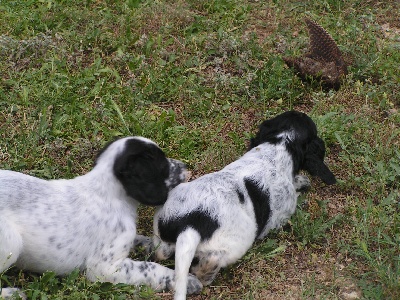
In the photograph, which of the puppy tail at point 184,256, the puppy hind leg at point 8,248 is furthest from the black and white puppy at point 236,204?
the puppy hind leg at point 8,248

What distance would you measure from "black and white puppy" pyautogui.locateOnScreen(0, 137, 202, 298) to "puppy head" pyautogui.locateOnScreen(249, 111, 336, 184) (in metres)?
1.26

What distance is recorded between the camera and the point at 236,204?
566 centimetres

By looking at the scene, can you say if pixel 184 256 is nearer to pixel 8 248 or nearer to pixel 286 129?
pixel 8 248

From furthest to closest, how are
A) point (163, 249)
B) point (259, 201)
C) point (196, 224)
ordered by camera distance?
1. point (259, 201)
2. point (163, 249)
3. point (196, 224)

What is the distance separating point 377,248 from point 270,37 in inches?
145

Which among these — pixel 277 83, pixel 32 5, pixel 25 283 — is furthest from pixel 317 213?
pixel 32 5

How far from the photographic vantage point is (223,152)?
696 cm

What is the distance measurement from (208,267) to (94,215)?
Answer: 983 mm

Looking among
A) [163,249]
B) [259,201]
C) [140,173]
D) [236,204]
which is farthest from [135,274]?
[259,201]

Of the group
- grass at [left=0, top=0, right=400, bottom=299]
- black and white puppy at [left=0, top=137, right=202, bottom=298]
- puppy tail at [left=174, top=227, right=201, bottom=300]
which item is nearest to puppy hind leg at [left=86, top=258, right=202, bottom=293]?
black and white puppy at [left=0, top=137, right=202, bottom=298]

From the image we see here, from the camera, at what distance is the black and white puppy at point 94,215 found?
5227 millimetres

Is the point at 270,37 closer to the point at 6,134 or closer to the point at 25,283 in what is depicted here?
the point at 6,134

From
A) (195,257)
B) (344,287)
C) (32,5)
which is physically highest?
(32,5)

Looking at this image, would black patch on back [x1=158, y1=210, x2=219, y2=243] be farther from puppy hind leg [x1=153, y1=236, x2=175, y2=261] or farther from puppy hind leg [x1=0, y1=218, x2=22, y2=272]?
puppy hind leg [x1=0, y1=218, x2=22, y2=272]
